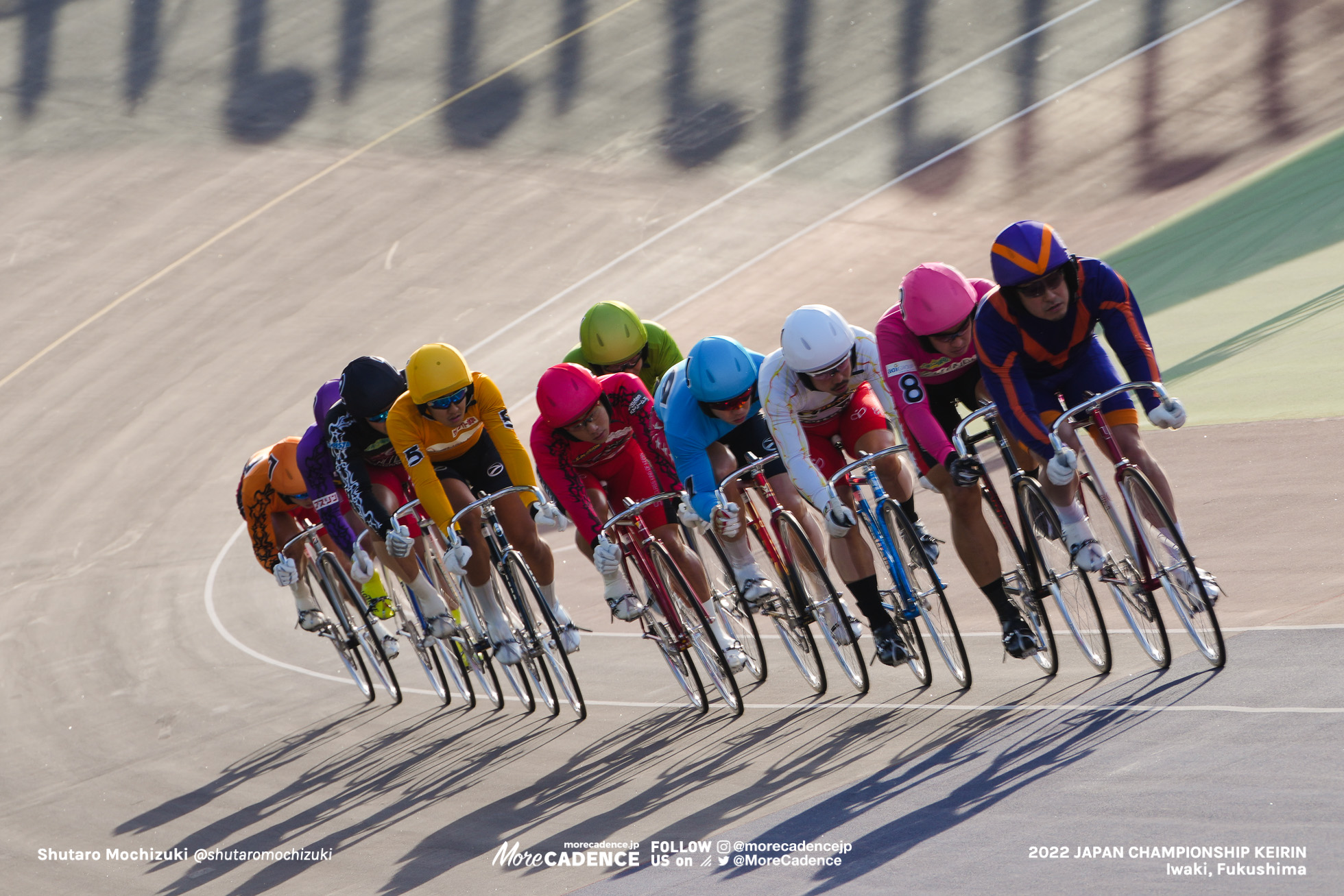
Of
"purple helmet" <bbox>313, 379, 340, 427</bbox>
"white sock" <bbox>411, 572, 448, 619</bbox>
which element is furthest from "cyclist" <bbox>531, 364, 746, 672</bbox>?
"purple helmet" <bbox>313, 379, 340, 427</bbox>

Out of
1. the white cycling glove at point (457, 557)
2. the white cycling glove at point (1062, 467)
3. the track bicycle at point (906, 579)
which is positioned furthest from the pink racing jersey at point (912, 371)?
the white cycling glove at point (457, 557)

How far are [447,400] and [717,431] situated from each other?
140cm

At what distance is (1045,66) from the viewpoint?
2158 centimetres

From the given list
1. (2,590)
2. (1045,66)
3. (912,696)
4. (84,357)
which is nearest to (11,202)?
(84,357)

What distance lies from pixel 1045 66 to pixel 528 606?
54.5 feet

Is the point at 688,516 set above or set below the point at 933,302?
below

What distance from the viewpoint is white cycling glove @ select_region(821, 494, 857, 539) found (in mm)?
6215

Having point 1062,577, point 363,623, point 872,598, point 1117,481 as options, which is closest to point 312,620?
point 363,623

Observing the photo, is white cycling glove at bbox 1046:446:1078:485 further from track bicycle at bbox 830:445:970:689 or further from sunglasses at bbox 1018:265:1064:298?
track bicycle at bbox 830:445:970:689

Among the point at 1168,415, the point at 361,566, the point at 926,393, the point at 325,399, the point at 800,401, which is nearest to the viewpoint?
the point at 1168,415

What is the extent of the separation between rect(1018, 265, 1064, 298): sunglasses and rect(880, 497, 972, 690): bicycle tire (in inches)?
48.2

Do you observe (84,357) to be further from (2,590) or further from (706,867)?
(706,867)

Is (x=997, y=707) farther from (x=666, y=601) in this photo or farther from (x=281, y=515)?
(x=281, y=515)

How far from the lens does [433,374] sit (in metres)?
7.38
